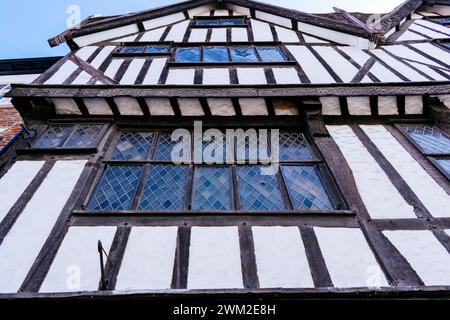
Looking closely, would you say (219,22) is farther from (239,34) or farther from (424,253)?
(424,253)

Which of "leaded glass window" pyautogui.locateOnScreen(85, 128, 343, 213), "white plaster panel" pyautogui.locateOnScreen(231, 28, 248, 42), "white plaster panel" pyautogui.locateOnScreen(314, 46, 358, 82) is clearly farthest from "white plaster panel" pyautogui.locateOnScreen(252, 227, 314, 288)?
"white plaster panel" pyautogui.locateOnScreen(231, 28, 248, 42)

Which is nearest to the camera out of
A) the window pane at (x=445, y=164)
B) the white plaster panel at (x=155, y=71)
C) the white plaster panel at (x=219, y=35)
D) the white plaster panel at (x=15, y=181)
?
the white plaster panel at (x=15, y=181)

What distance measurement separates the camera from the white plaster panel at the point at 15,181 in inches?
151

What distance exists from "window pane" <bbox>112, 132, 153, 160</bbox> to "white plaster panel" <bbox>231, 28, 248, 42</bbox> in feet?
12.6

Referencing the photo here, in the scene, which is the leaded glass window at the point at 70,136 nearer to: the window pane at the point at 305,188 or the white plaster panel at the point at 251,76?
the white plaster panel at the point at 251,76

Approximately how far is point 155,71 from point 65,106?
1.86 meters

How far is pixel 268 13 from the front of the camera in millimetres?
8719

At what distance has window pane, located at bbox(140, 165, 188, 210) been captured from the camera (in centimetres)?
390

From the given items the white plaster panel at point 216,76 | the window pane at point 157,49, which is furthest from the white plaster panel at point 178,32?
the white plaster panel at point 216,76

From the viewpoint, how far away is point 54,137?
16.0 feet

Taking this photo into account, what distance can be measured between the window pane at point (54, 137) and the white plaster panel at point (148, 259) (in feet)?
7.37
